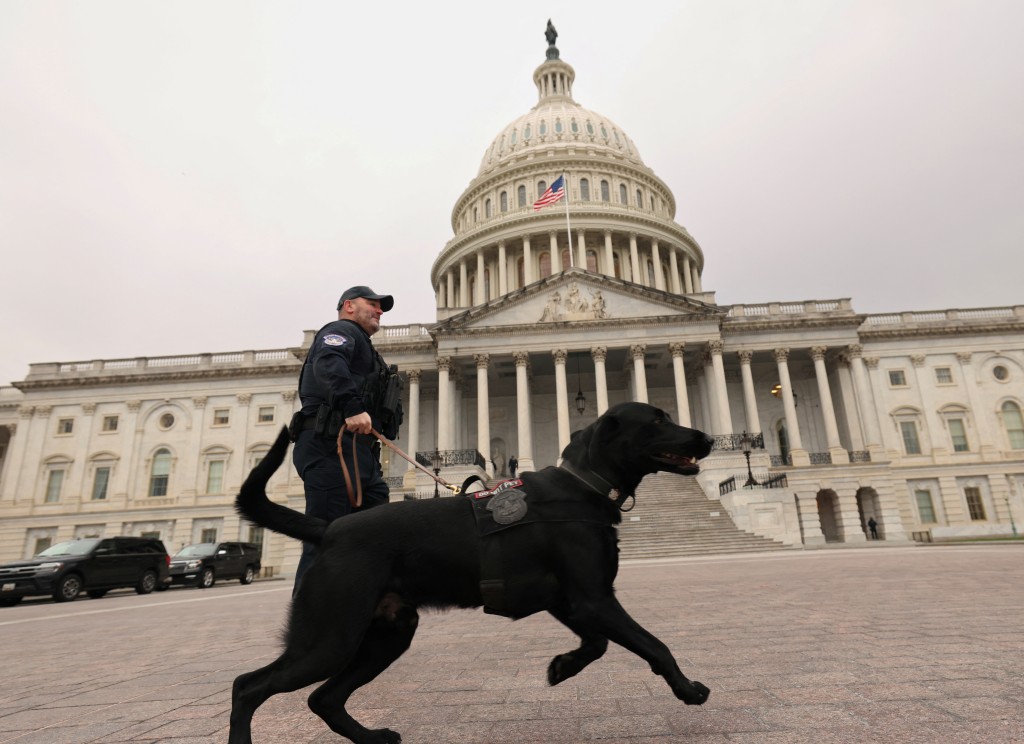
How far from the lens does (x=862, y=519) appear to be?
37.1 metres

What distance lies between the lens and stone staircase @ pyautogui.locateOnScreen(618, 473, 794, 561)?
24.7m

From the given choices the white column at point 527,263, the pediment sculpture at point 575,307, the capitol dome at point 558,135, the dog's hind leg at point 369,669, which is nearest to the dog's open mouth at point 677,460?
the dog's hind leg at point 369,669

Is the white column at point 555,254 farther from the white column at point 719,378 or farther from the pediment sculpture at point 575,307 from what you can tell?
the white column at point 719,378

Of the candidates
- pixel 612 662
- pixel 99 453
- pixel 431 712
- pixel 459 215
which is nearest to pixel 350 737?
pixel 431 712

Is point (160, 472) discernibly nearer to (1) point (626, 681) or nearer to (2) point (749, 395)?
(2) point (749, 395)

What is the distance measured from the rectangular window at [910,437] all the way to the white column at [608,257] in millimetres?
24499

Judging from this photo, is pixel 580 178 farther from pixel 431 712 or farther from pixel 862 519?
pixel 431 712

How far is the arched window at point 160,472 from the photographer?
147ft

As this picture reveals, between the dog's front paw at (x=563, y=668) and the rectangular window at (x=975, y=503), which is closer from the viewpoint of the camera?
the dog's front paw at (x=563, y=668)

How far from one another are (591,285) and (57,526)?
40.8 meters

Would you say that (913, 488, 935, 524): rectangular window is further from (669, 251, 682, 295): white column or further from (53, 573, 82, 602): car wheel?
(53, 573, 82, 602): car wheel

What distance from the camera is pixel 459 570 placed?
9.91 ft

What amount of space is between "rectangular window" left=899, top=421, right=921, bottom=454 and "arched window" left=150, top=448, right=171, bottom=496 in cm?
5095

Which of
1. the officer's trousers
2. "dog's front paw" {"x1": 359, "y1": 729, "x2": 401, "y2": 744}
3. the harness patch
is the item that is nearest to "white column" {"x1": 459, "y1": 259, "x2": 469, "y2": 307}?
the officer's trousers
